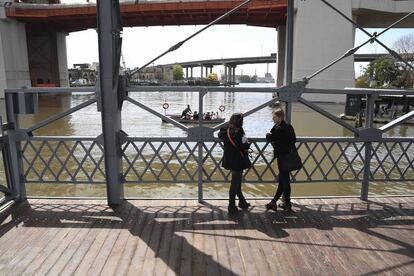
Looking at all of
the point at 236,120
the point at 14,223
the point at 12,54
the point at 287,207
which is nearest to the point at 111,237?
the point at 14,223

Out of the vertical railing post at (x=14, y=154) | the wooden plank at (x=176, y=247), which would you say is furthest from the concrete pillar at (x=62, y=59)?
the wooden plank at (x=176, y=247)

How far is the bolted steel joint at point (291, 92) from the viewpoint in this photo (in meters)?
5.54

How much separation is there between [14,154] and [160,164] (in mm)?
9559

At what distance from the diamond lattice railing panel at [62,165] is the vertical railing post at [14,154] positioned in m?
0.10

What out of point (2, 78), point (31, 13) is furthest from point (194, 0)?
point (2, 78)

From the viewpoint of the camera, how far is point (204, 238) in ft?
14.7

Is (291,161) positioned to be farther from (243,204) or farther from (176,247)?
(176,247)

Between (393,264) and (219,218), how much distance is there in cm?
231

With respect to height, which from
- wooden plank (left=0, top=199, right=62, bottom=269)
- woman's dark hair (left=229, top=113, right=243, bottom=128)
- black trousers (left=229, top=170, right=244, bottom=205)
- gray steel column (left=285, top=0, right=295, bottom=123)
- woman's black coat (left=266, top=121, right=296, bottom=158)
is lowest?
wooden plank (left=0, top=199, right=62, bottom=269)

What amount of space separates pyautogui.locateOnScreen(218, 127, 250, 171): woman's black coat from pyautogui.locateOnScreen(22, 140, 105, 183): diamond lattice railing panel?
2.08 meters

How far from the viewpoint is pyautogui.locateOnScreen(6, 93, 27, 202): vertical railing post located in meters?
5.51

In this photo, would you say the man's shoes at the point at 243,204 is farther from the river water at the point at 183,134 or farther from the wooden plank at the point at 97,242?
the river water at the point at 183,134

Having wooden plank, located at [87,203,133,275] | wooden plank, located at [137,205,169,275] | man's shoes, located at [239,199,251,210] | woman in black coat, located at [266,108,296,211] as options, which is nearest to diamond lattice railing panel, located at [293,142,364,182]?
woman in black coat, located at [266,108,296,211]

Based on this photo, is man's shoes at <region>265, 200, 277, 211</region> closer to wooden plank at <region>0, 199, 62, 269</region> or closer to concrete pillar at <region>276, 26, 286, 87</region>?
wooden plank at <region>0, 199, 62, 269</region>
